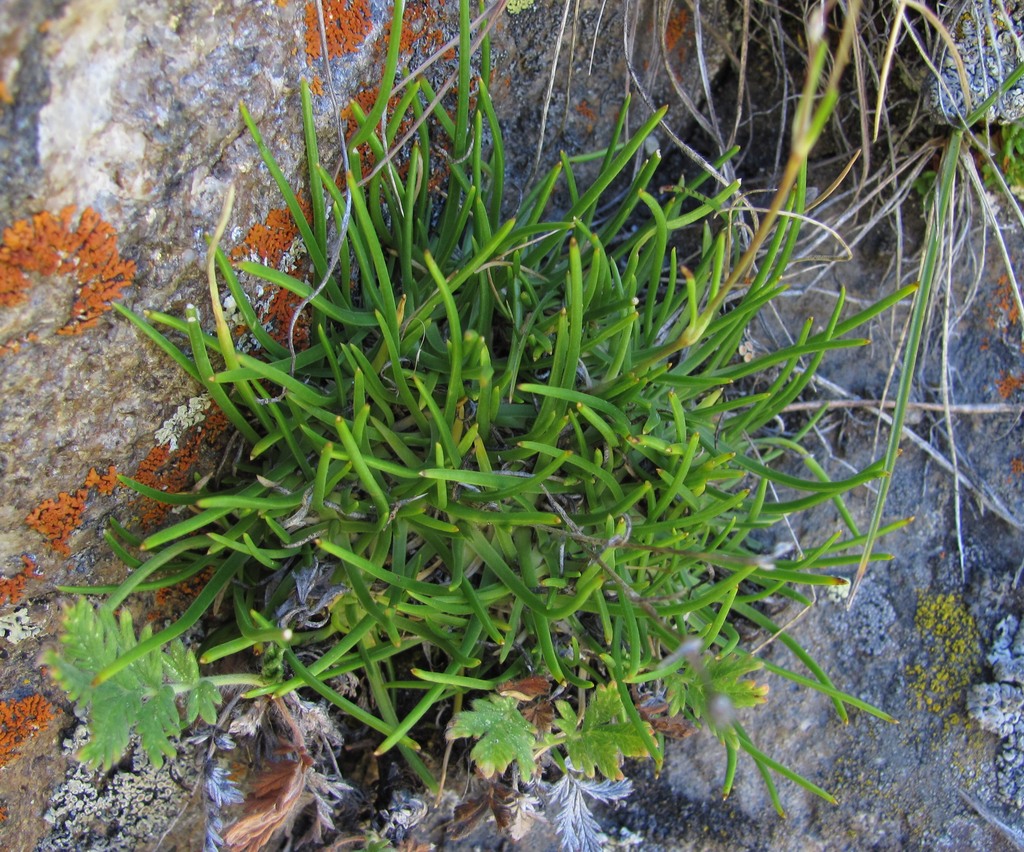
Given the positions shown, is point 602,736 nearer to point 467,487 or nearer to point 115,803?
point 467,487

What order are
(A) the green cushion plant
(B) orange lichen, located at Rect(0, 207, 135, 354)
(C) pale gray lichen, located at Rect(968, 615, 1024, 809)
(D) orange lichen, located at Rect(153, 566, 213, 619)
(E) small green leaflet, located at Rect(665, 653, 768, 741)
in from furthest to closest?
1. (C) pale gray lichen, located at Rect(968, 615, 1024, 809)
2. (D) orange lichen, located at Rect(153, 566, 213, 619)
3. (E) small green leaflet, located at Rect(665, 653, 768, 741)
4. (A) the green cushion plant
5. (B) orange lichen, located at Rect(0, 207, 135, 354)

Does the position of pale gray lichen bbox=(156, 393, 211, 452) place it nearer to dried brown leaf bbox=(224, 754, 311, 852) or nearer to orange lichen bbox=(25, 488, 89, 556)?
orange lichen bbox=(25, 488, 89, 556)

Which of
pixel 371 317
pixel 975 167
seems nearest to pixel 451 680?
pixel 371 317

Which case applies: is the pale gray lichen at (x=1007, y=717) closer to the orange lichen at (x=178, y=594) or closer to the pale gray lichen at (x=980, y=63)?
the pale gray lichen at (x=980, y=63)

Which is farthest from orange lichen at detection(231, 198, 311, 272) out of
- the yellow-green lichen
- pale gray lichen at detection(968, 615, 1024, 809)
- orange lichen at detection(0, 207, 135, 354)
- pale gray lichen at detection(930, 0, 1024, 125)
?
pale gray lichen at detection(968, 615, 1024, 809)

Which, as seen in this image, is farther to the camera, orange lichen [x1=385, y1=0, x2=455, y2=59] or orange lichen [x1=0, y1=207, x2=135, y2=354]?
orange lichen [x1=385, y1=0, x2=455, y2=59]

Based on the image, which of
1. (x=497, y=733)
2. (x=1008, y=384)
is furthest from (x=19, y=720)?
(x=1008, y=384)

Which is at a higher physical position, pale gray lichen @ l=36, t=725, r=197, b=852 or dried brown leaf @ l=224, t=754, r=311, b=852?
dried brown leaf @ l=224, t=754, r=311, b=852

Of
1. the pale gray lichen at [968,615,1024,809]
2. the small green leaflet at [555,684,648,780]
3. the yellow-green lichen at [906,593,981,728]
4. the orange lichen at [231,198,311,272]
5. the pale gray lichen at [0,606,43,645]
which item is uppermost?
the orange lichen at [231,198,311,272]
